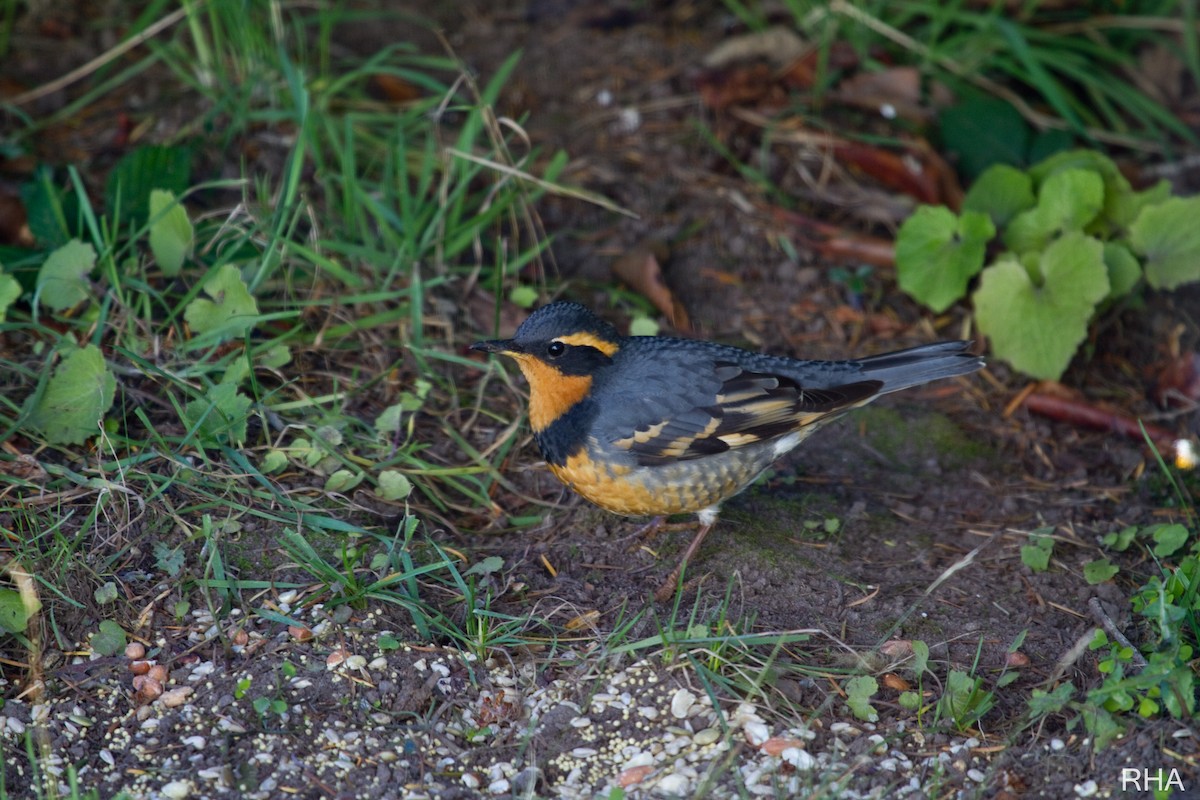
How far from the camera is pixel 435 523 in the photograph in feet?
16.7

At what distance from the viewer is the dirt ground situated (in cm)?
389

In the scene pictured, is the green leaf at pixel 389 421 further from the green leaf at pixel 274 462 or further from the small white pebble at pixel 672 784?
the small white pebble at pixel 672 784

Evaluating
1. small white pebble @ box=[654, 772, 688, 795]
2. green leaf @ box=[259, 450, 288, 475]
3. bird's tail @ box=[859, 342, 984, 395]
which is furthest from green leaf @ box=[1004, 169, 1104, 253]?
green leaf @ box=[259, 450, 288, 475]

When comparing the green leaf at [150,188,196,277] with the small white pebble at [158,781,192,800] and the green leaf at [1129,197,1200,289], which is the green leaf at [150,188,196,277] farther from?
the green leaf at [1129,197,1200,289]

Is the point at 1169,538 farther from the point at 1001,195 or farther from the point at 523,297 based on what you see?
the point at 523,297

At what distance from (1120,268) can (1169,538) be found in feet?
5.96

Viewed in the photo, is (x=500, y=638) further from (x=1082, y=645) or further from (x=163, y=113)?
(x=163, y=113)

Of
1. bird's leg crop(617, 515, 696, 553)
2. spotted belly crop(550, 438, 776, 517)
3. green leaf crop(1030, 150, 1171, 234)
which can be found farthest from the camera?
green leaf crop(1030, 150, 1171, 234)

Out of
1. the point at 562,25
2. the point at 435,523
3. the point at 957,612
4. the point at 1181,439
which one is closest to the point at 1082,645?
the point at 957,612

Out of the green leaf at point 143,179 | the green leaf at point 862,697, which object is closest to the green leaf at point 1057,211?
the green leaf at point 862,697

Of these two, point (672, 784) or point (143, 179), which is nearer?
point (672, 784)

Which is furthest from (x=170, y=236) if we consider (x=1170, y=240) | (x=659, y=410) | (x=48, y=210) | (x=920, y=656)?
(x=1170, y=240)

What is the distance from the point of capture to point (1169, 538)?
472 cm

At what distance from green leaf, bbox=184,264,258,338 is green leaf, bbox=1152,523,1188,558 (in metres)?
3.97
